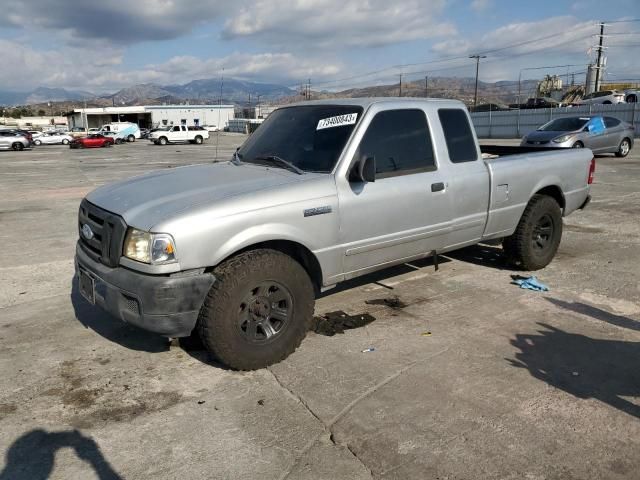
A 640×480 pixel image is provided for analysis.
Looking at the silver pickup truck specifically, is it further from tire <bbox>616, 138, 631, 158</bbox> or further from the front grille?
tire <bbox>616, 138, 631, 158</bbox>

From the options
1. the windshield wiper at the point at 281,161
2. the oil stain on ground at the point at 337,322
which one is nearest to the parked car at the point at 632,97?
the oil stain on ground at the point at 337,322

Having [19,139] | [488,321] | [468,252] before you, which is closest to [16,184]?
[468,252]

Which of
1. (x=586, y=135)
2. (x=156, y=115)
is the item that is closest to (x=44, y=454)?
(x=586, y=135)

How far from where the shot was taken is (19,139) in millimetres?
38719

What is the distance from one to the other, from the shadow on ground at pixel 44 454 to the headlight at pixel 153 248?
3.56 feet

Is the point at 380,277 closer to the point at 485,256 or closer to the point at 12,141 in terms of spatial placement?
the point at 485,256

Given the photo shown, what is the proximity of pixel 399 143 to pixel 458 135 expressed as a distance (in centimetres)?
82

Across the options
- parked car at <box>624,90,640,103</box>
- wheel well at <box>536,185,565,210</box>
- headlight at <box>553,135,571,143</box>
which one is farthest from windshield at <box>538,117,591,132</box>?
parked car at <box>624,90,640,103</box>

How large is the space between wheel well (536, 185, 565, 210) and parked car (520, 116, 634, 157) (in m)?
11.3

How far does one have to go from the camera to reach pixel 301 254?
402 cm

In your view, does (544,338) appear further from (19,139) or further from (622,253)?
(19,139)

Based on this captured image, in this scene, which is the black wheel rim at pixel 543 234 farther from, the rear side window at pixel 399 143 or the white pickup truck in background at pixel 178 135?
the white pickup truck in background at pixel 178 135

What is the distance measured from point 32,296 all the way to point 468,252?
5.13m

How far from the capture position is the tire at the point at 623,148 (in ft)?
61.7
